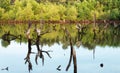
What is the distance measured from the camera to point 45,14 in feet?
270

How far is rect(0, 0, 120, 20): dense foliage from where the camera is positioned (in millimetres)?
81925

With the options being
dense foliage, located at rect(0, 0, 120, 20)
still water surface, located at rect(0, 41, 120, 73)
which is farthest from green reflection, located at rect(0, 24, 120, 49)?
dense foliage, located at rect(0, 0, 120, 20)

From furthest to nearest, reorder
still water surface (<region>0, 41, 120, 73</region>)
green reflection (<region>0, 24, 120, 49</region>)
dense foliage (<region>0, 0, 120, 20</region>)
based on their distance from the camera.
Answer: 1. dense foliage (<region>0, 0, 120, 20</region>)
2. green reflection (<region>0, 24, 120, 49</region>)
3. still water surface (<region>0, 41, 120, 73</region>)

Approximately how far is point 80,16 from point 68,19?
Answer: 160 inches

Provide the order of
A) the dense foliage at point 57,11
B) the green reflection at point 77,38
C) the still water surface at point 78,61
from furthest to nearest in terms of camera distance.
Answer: the dense foliage at point 57,11 → the green reflection at point 77,38 → the still water surface at point 78,61

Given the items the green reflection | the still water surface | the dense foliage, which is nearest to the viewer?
the still water surface

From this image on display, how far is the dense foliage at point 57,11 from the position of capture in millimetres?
81925

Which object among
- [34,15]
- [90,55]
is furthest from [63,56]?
[34,15]

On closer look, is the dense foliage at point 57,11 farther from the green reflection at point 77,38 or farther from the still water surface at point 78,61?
the still water surface at point 78,61

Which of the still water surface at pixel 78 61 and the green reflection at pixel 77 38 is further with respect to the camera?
the green reflection at pixel 77 38

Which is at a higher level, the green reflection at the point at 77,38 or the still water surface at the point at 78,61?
the still water surface at the point at 78,61

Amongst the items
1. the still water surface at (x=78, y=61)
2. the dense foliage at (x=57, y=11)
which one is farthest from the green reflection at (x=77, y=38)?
the dense foliage at (x=57, y=11)

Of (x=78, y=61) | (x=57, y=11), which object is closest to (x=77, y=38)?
(x=78, y=61)

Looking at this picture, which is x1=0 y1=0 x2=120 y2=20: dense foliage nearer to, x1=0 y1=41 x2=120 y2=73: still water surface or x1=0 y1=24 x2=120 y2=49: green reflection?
x1=0 y1=24 x2=120 y2=49: green reflection
